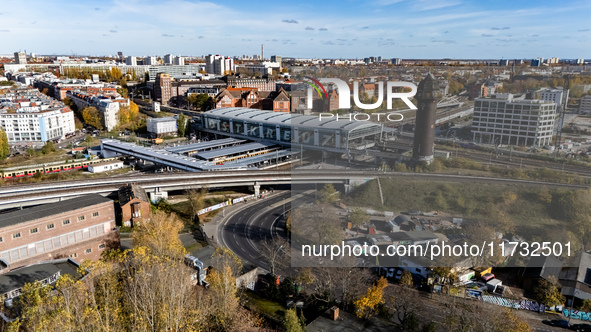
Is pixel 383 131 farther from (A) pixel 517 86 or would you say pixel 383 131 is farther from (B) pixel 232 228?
(B) pixel 232 228

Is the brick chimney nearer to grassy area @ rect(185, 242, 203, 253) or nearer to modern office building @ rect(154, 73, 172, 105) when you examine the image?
grassy area @ rect(185, 242, 203, 253)

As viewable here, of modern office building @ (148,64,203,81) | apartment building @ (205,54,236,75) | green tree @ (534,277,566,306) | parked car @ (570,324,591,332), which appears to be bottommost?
parked car @ (570,324,591,332)

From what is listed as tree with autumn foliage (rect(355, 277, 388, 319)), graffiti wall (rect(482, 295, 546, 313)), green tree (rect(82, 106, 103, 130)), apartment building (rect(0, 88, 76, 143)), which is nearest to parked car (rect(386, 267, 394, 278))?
tree with autumn foliage (rect(355, 277, 388, 319))

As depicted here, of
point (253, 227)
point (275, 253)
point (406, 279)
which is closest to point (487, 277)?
point (406, 279)

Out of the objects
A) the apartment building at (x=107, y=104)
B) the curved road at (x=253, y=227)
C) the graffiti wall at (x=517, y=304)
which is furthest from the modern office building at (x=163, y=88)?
the graffiti wall at (x=517, y=304)

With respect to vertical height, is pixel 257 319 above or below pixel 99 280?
below

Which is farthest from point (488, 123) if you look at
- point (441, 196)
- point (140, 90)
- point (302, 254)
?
point (140, 90)

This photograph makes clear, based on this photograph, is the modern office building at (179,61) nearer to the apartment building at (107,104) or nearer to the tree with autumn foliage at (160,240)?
the apartment building at (107,104)
